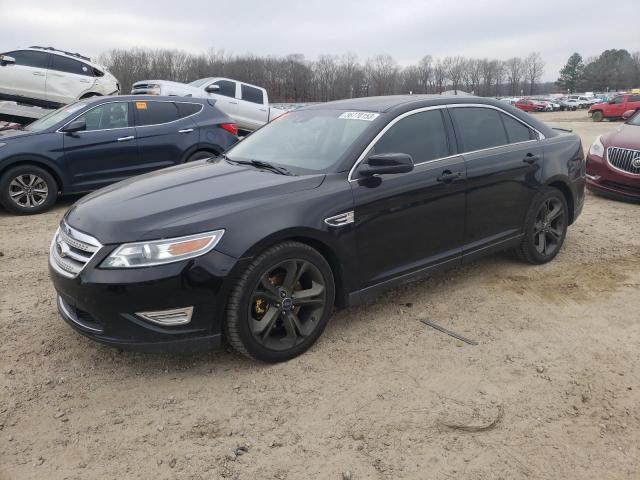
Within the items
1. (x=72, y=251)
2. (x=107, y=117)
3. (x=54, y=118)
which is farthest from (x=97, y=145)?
(x=72, y=251)

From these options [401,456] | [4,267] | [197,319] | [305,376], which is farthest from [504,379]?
[4,267]

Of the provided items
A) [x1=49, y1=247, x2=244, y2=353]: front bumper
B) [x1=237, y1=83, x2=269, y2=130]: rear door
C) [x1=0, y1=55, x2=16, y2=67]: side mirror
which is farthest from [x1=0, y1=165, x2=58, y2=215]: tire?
[x1=237, y1=83, x2=269, y2=130]: rear door

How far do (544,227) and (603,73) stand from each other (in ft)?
411

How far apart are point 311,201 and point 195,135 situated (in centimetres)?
544

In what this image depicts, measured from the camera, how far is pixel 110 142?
7.36 meters

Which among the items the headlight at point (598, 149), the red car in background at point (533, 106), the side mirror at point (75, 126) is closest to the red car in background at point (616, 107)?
the red car in background at point (533, 106)

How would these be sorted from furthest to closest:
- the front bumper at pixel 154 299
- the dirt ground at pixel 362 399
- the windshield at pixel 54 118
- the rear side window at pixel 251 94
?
1. the rear side window at pixel 251 94
2. the windshield at pixel 54 118
3. the front bumper at pixel 154 299
4. the dirt ground at pixel 362 399

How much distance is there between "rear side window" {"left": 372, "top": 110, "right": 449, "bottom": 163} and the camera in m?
3.68

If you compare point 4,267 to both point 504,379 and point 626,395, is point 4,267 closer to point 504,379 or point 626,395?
point 504,379

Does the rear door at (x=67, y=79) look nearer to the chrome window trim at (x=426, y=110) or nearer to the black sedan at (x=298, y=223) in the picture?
the black sedan at (x=298, y=223)

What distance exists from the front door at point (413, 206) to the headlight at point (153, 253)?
1143mm

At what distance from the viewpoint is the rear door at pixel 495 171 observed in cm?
415

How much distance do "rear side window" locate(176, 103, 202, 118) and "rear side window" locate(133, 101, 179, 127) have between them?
64mm

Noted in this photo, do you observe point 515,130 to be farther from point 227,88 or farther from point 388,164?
point 227,88
